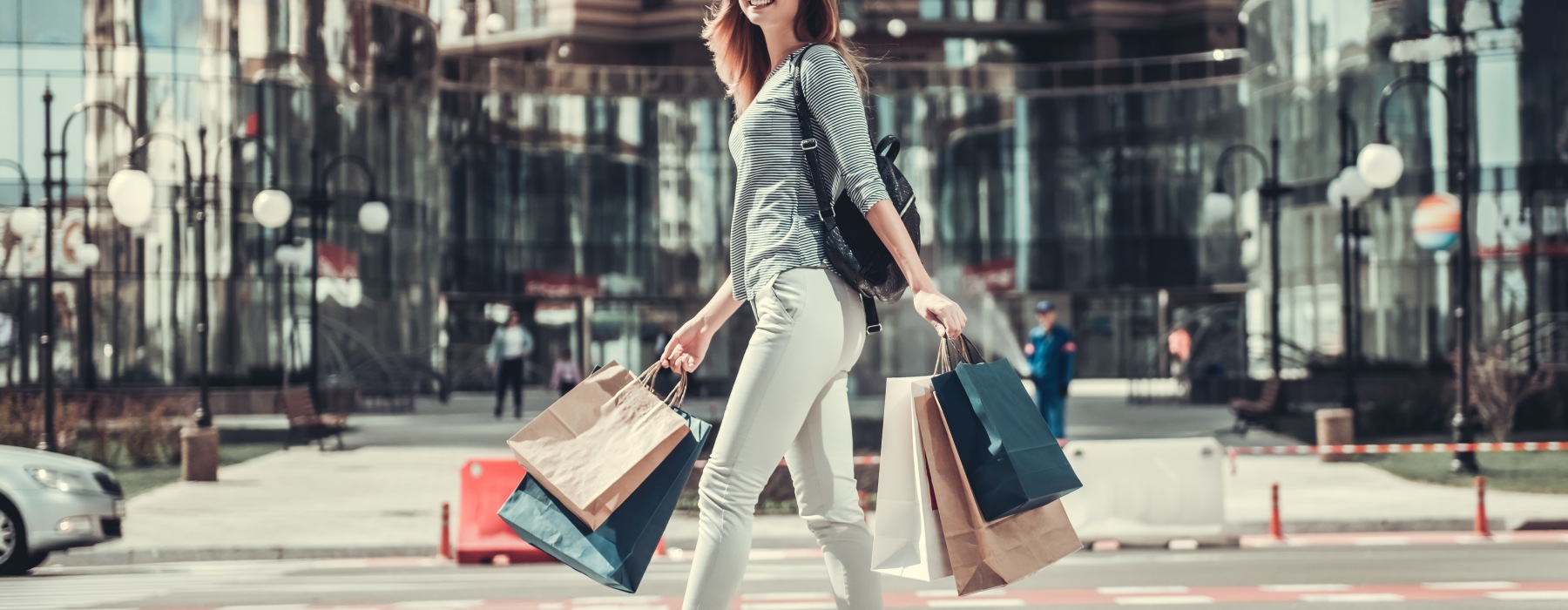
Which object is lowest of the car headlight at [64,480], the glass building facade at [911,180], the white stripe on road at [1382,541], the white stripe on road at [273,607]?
the white stripe on road at [1382,541]

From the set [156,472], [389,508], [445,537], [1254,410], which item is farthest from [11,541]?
[1254,410]

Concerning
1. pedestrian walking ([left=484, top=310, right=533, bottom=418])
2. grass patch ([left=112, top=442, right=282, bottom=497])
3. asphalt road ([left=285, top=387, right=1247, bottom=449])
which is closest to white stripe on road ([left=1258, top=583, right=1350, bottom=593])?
grass patch ([left=112, top=442, right=282, bottom=497])

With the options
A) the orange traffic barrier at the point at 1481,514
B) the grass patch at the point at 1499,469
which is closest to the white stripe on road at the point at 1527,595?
the orange traffic barrier at the point at 1481,514

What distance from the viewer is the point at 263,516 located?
14.1 m

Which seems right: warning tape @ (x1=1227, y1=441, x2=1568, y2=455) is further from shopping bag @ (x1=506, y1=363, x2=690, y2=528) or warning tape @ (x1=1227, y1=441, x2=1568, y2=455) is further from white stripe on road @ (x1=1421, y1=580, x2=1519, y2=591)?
shopping bag @ (x1=506, y1=363, x2=690, y2=528)

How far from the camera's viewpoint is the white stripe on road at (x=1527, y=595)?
8117 millimetres

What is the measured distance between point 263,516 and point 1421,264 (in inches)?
1110

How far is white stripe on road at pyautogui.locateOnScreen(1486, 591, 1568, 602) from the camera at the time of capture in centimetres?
812

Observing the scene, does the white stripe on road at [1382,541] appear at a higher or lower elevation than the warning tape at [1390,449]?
lower

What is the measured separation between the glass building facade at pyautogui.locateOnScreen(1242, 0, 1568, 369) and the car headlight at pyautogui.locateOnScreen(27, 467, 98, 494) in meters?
24.0

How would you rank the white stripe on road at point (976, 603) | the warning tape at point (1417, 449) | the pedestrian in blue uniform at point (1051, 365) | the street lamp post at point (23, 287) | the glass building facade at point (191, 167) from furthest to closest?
the glass building facade at point (191, 167) → the street lamp post at point (23, 287) → the pedestrian in blue uniform at point (1051, 365) → the warning tape at point (1417, 449) → the white stripe on road at point (976, 603)

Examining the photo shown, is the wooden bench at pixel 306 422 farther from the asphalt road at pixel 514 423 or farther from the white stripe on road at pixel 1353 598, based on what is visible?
the white stripe on road at pixel 1353 598

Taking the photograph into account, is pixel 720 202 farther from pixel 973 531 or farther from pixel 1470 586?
pixel 973 531

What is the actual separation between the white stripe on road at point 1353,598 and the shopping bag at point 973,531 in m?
4.62
